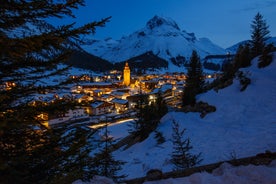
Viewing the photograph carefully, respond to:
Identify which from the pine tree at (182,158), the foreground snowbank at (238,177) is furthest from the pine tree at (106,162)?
the pine tree at (182,158)

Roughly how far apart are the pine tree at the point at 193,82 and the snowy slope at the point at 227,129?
323 cm

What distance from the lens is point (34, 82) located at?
4738 mm

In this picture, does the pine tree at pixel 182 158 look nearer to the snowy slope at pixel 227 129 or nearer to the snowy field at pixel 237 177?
the snowy slope at pixel 227 129

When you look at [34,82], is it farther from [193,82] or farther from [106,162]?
[193,82]

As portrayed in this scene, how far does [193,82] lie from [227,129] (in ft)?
52.5

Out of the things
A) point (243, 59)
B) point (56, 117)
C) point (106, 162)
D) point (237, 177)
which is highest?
point (243, 59)

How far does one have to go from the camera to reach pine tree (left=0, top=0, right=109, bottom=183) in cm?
409

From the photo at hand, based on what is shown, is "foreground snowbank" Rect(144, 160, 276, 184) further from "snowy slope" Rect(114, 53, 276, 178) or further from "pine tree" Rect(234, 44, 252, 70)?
"pine tree" Rect(234, 44, 252, 70)

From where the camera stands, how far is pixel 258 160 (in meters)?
8.62

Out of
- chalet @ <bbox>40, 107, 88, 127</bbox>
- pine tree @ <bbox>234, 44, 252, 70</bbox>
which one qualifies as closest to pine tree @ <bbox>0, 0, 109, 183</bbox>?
chalet @ <bbox>40, 107, 88, 127</bbox>

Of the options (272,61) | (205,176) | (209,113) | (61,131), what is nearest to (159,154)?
(209,113)

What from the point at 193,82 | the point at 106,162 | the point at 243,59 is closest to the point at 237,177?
the point at 106,162

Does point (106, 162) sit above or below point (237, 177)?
above

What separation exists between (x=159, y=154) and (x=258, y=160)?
1201 centimetres
